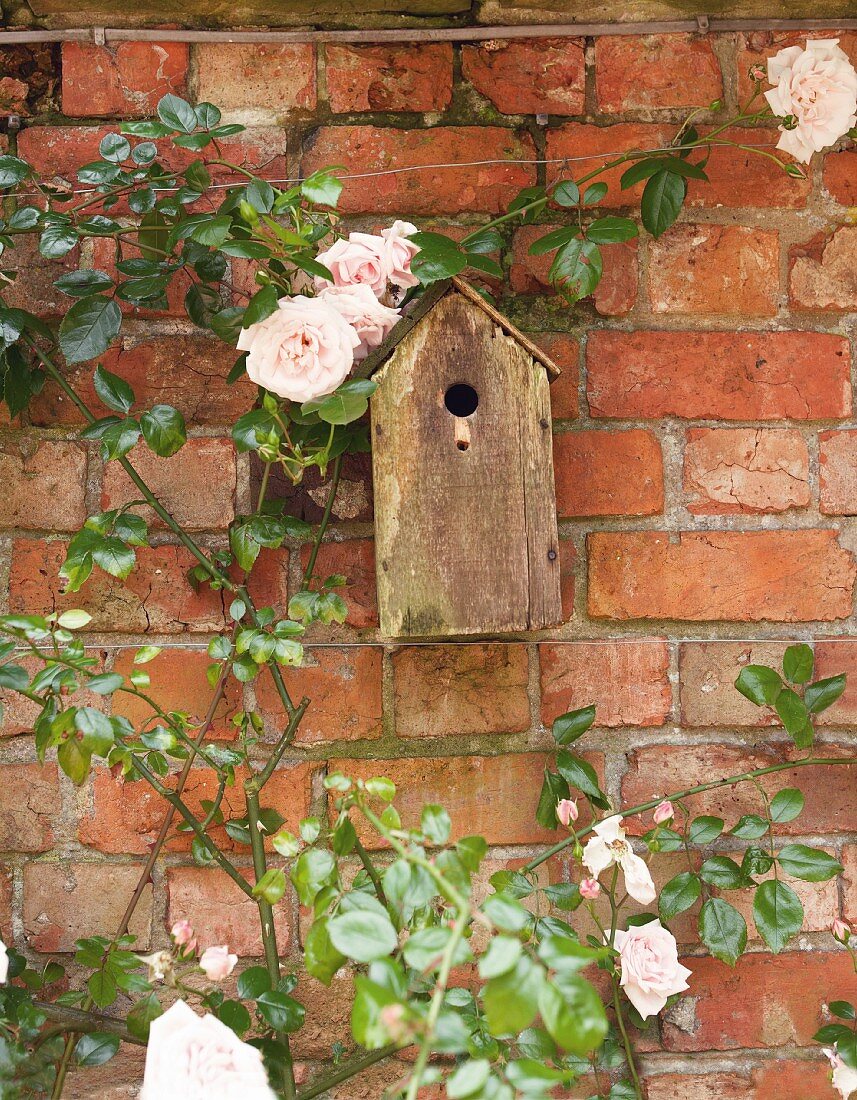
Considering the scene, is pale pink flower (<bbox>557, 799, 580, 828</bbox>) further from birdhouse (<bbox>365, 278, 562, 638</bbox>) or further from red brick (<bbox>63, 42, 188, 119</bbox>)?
red brick (<bbox>63, 42, 188, 119</bbox>)

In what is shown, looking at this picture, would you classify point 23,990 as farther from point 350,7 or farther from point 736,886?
point 350,7

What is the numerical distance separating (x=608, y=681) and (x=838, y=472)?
370 mm

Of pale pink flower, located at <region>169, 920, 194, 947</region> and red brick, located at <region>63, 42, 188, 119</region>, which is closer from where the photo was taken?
pale pink flower, located at <region>169, 920, 194, 947</region>

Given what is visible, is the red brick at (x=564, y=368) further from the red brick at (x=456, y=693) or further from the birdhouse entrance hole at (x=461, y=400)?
the red brick at (x=456, y=693)

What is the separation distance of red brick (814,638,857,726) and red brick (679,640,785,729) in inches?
1.9

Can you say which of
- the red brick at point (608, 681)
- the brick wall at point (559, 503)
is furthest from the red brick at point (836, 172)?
the red brick at point (608, 681)

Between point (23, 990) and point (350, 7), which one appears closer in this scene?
point (23, 990)

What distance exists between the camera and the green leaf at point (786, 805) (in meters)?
0.98

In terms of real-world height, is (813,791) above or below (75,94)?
below

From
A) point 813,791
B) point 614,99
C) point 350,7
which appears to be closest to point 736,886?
point 813,791

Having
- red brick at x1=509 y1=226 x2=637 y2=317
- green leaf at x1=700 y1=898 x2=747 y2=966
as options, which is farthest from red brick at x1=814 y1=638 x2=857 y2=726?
red brick at x1=509 y1=226 x2=637 y2=317

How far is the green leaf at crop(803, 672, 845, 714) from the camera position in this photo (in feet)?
3.25

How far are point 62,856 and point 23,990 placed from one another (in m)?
0.14

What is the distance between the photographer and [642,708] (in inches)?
41.9
